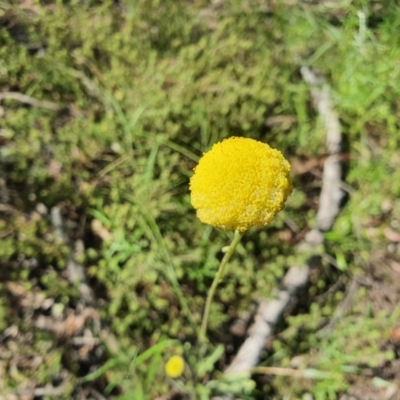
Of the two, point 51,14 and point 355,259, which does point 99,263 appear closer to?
point 355,259

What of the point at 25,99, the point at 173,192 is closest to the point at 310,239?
the point at 173,192

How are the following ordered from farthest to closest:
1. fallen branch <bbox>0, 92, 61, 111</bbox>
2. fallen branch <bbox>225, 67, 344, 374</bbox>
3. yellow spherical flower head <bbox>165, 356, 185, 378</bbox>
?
fallen branch <bbox>0, 92, 61, 111</bbox>
fallen branch <bbox>225, 67, 344, 374</bbox>
yellow spherical flower head <bbox>165, 356, 185, 378</bbox>

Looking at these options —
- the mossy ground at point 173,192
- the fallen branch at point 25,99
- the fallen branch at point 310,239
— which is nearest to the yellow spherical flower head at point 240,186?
the mossy ground at point 173,192

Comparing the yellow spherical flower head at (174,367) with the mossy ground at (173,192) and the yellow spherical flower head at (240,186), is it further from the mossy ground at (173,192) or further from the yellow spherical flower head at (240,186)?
the yellow spherical flower head at (240,186)

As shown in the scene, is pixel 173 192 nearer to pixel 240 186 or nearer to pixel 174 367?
pixel 174 367

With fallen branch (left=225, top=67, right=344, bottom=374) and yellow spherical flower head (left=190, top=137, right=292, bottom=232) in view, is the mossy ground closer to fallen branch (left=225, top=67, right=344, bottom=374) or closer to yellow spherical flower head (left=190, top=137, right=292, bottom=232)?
fallen branch (left=225, top=67, right=344, bottom=374)

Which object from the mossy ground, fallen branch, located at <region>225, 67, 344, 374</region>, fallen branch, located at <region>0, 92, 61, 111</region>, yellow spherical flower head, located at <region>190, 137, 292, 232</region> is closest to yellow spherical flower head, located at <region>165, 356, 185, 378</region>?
the mossy ground
